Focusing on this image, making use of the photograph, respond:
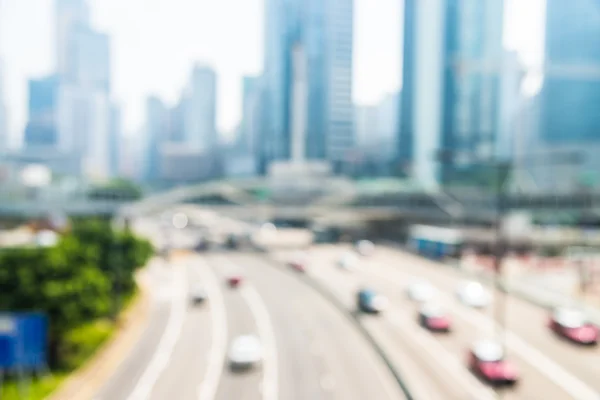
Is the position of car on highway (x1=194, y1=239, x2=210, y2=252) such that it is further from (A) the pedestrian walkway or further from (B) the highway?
(A) the pedestrian walkway

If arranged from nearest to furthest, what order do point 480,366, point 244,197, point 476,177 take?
Answer: 1. point 480,366
2. point 244,197
3. point 476,177

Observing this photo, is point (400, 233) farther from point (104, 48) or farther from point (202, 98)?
point (104, 48)

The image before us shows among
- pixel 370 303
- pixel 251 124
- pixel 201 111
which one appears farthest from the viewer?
pixel 201 111

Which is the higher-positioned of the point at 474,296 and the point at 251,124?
the point at 251,124

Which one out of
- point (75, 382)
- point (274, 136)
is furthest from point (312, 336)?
point (274, 136)

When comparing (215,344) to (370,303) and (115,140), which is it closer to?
(370,303)

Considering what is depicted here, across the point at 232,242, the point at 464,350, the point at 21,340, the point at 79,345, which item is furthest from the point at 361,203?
the point at 21,340
